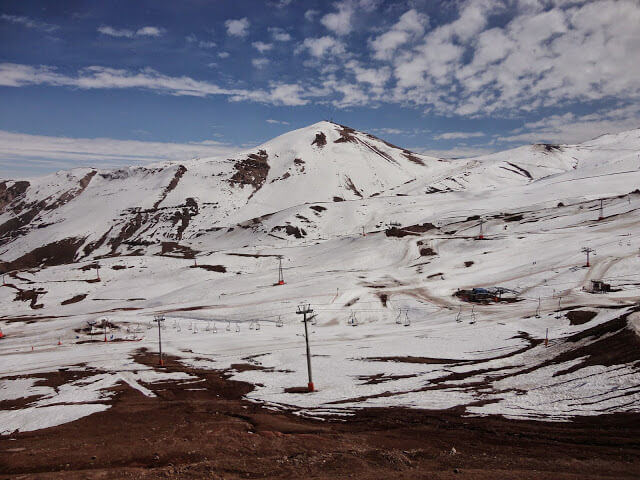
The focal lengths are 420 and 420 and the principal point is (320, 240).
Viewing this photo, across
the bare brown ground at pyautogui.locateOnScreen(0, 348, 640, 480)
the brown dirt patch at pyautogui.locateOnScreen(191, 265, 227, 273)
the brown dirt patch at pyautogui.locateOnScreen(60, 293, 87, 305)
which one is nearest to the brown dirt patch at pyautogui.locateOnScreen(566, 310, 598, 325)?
the bare brown ground at pyautogui.locateOnScreen(0, 348, 640, 480)

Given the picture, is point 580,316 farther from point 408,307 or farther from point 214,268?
point 214,268

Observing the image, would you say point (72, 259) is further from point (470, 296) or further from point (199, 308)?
point (470, 296)

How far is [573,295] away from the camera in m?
64.4

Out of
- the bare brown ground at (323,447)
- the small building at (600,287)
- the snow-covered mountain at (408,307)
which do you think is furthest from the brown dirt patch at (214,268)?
the bare brown ground at (323,447)

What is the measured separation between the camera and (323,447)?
19188 millimetres

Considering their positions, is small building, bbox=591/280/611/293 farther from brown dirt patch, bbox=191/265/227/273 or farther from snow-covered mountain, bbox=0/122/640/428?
brown dirt patch, bbox=191/265/227/273

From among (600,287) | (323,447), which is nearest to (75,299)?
(323,447)

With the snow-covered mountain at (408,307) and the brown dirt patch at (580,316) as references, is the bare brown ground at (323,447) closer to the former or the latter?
the snow-covered mountain at (408,307)

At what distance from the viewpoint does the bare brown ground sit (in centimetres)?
1580

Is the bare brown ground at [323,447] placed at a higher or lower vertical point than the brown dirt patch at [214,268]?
lower

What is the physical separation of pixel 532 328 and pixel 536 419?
2957cm

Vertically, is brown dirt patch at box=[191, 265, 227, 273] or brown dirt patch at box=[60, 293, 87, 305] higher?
brown dirt patch at box=[191, 265, 227, 273]

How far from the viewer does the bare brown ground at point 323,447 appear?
15.8 m

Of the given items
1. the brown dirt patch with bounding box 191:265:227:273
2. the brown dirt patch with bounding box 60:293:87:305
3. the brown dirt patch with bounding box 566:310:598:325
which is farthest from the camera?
the brown dirt patch with bounding box 191:265:227:273
